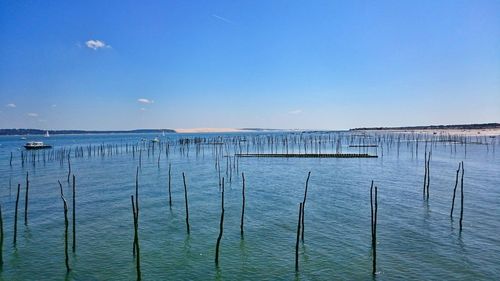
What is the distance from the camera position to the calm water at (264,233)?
12188mm

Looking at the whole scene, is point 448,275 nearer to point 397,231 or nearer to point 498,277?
point 498,277

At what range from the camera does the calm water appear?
12.2 meters

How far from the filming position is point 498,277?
11398 millimetres

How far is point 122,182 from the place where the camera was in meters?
30.7

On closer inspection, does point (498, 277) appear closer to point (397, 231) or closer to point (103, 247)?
point (397, 231)

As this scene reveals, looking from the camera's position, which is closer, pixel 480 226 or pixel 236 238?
pixel 236 238

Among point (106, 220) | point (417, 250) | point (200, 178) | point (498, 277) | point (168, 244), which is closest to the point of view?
point (498, 277)

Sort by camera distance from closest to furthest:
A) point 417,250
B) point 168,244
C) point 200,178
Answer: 1. point 417,250
2. point 168,244
3. point 200,178

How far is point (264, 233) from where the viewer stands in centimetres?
1595

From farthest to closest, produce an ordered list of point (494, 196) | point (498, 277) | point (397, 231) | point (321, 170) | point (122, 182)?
1. point (321, 170)
2. point (122, 182)
3. point (494, 196)
4. point (397, 231)
5. point (498, 277)

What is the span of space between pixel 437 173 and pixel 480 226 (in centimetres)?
1872

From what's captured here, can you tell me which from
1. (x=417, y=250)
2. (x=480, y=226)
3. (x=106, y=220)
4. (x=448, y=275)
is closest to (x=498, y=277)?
(x=448, y=275)

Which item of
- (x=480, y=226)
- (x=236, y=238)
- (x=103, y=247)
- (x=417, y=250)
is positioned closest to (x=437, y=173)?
(x=480, y=226)

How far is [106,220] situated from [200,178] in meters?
14.9
